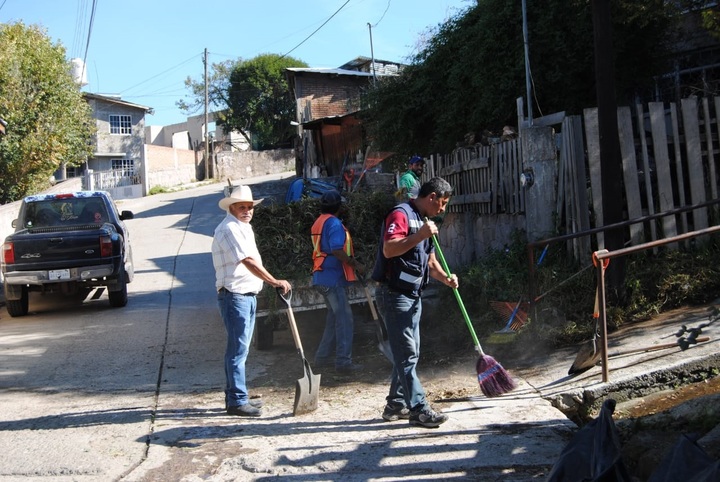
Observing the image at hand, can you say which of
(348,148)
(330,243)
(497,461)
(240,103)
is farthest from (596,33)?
(240,103)

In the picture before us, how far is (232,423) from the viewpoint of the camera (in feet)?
18.2

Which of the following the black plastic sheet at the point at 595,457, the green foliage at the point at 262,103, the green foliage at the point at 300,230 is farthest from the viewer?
the green foliage at the point at 262,103

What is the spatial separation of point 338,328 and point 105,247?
5.47m

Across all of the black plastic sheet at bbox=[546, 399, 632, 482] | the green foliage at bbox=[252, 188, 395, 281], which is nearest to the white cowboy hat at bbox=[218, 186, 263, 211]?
the green foliage at bbox=[252, 188, 395, 281]

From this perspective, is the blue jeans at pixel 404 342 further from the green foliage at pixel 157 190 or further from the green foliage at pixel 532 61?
the green foliage at pixel 157 190

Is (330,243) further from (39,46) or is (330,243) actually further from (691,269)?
(39,46)

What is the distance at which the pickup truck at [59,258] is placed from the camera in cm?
1064

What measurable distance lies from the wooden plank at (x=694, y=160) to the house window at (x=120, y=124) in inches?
1701

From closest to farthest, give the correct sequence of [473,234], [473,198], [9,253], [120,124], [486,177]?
[486,177], [473,198], [473,234], [9,253], [120,124]

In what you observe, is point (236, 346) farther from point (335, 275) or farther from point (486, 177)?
point (486, 177)

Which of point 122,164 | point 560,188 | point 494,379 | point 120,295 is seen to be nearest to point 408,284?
point 494,379

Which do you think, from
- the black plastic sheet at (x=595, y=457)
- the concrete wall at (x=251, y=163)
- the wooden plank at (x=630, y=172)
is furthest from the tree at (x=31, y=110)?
the concrete wall at (x=251, y=163)

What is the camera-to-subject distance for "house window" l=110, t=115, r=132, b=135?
4553cm

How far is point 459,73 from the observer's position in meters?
12.2
